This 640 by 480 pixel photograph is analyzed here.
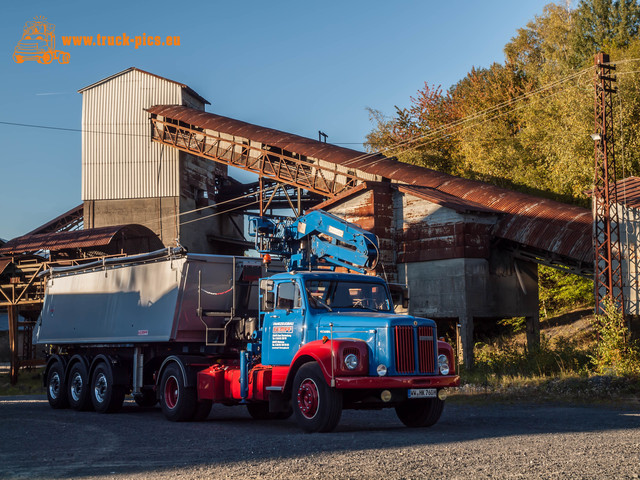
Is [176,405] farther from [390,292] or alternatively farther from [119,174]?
[119,174]

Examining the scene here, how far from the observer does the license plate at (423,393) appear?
41.3ft

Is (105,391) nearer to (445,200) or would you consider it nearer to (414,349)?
(414,349)

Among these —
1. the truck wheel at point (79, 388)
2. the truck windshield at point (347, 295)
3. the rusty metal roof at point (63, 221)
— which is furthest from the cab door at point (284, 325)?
the rusty metal roof at point (63, 221)

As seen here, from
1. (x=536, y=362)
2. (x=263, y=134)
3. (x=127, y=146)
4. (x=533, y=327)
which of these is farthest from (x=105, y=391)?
(x=127, y=146)

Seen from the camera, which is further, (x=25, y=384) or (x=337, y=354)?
(x=25, y=384)

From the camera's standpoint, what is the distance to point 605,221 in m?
23.0

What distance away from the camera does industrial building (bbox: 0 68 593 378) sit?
28.1 meters

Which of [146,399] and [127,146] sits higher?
[127,146]

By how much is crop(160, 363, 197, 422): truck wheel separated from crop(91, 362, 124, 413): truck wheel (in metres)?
2.15

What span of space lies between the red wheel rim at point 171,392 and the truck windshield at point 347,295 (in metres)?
4.67

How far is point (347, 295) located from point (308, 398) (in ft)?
7.25

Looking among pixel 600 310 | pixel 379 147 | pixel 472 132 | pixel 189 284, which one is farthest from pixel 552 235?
pixel 379 147

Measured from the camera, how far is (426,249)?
95.1 feet

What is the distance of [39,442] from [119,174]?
36.2 m
